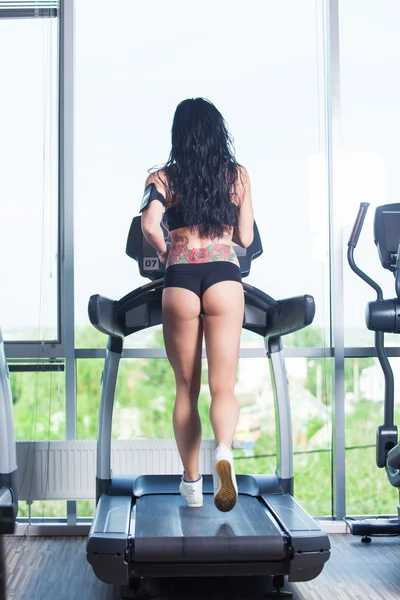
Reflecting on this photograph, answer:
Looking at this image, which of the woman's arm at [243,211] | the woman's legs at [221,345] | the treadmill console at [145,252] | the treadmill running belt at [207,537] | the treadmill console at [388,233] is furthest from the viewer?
the treadmill console at [388,233]

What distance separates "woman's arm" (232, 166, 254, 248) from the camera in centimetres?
290

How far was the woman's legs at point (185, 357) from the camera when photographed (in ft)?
9.02

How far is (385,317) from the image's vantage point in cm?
331

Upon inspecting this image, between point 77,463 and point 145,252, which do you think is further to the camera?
point 77,463

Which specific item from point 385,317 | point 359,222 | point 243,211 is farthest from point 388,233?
point 243,211

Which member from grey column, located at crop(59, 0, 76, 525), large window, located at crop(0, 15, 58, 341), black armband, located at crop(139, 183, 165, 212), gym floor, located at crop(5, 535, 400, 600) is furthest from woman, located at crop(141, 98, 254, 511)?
large window, located at crop(0, 15, 58, 341)

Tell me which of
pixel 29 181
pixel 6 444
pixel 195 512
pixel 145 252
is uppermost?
pixel 29 181

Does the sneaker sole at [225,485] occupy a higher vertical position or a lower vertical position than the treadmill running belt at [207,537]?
higher

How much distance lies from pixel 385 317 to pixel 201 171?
3.78 ft

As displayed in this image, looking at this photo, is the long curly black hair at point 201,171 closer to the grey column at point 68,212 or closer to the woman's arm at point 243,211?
the woman's arm at point 243,211

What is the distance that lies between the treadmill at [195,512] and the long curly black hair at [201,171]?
445 millimetres

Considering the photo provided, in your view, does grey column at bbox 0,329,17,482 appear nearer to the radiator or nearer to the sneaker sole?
the radiator

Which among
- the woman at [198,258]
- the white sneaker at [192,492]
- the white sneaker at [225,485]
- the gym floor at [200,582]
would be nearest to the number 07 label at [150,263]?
the woman at [198,258]

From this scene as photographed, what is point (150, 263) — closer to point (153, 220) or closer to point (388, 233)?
point (153, 220)
